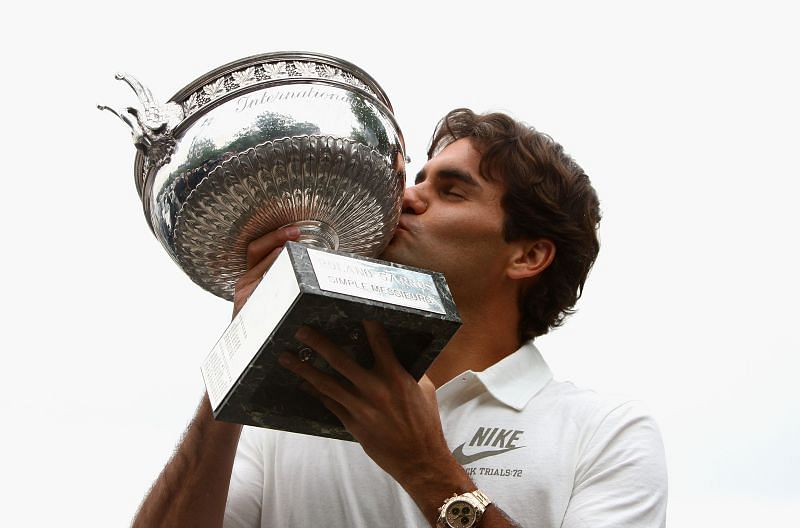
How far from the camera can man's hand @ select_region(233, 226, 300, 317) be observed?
2.66 metres

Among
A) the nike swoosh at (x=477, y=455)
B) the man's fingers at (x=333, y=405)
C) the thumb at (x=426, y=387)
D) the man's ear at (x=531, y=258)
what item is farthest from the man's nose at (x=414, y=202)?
the man's fingers at (x=333, y=405)

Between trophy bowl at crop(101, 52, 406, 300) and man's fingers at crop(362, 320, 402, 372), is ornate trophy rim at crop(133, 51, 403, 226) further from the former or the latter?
man's fingers at crop(362, 320, 402, 372)

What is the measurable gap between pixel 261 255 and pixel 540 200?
143 centimetres

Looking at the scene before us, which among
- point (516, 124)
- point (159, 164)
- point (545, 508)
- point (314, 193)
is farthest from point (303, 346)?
point (516, 124)

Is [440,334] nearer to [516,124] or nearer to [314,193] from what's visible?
[314,193]

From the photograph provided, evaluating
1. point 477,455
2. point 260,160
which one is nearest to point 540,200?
point 477,455

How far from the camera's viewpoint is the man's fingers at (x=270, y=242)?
268 centimetres

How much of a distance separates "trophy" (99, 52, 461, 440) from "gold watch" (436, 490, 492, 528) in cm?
31

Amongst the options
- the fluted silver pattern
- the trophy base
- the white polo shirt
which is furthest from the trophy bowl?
the white polo shirt

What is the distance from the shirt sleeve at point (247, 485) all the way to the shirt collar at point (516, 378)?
0.69 m

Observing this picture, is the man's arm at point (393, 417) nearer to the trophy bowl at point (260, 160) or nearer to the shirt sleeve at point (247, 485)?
the trophy bowl at point (260, 160)

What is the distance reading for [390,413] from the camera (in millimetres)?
2482

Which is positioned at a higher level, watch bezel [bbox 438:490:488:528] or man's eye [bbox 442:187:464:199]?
man's eye [bbox 442:187:464:199]

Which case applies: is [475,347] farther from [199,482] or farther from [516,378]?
[199,482]
